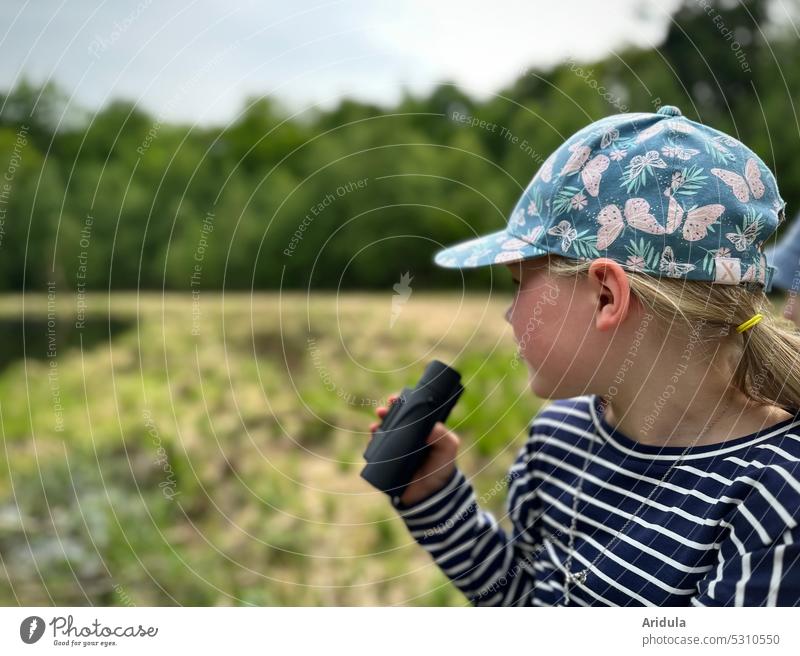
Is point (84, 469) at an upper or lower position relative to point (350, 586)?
upper

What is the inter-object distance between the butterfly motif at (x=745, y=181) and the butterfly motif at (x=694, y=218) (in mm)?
18

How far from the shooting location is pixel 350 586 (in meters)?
1.11

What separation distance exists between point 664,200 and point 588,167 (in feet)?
0.19

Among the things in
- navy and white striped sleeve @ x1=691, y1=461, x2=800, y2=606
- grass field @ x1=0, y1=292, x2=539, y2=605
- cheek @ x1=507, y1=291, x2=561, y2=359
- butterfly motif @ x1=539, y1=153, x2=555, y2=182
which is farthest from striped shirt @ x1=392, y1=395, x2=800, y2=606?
grass field @ x1=0, y1=292, x2=539, y2=605

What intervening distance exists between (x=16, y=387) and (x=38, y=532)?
0.48 meters

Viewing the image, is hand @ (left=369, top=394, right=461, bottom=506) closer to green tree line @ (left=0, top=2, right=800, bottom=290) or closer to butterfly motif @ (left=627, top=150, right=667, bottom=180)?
butterfly motif @ (left=627, top=150, right=667, bottom=180)

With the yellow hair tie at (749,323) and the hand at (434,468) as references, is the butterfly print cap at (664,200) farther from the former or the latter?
the hand at (434,468)

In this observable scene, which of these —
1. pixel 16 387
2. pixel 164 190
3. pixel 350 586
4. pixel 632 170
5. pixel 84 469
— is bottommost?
pixel 350 586

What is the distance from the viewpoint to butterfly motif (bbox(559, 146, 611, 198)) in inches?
19.9

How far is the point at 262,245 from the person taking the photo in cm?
122
